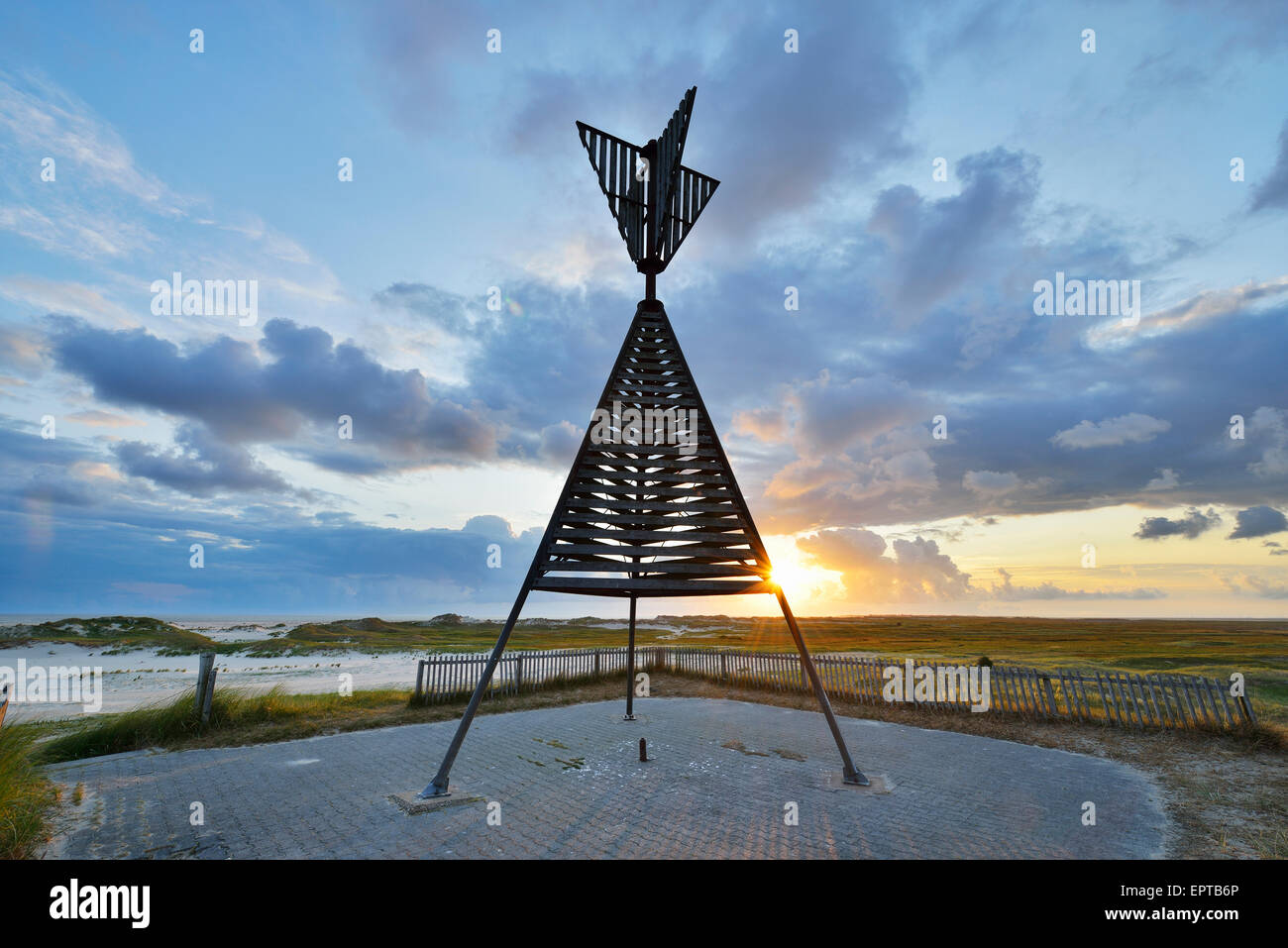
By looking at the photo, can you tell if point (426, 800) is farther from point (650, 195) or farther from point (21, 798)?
point (650, 195)

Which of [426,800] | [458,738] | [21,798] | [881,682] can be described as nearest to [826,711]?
[458,738]

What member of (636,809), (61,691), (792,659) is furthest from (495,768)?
(61,691)

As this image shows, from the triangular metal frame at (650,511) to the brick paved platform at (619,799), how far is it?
1054 mm

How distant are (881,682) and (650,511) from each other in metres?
10.6

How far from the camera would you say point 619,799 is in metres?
7.61

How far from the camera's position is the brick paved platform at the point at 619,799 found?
604 cm

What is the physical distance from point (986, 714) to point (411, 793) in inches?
529

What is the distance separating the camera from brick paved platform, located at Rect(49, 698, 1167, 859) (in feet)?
19.8

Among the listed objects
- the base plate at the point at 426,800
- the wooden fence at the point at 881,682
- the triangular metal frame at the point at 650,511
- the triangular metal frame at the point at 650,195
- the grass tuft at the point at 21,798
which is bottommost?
the wooden fence at the point at 881,682

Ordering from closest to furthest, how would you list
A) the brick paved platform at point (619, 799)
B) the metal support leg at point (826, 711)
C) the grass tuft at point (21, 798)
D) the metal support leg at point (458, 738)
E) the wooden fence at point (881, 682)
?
1. the grass tuft at point (21, 798)
2. the brick paved platform at point (619, 799)
3. the metal support leg at point (458, 738)
4. the metal support leg at point (826, 711)
5. the wooden fence at point (881, 682)

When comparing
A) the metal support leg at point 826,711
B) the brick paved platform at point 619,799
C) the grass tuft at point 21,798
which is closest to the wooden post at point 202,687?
the brick paved platform at point 619,799

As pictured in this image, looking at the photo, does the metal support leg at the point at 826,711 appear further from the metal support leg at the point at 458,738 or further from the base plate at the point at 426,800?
the base plate at the point at 426,800
